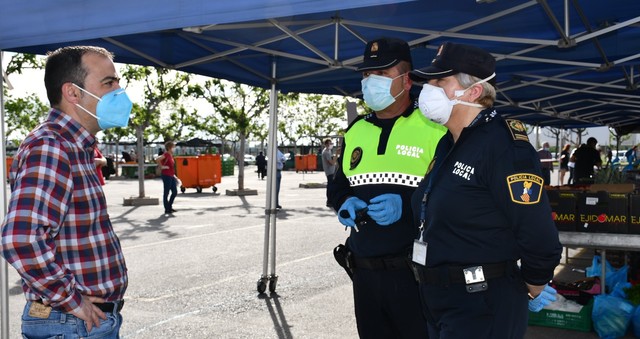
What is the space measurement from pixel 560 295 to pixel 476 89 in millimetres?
3599

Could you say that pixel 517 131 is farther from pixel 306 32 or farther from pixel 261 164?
pixel 261 164

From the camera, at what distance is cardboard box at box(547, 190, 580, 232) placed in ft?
15.7

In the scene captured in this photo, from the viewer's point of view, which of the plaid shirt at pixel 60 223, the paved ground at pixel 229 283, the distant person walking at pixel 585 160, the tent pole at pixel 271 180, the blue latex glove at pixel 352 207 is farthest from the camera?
the distant person walking at pixel 585 160

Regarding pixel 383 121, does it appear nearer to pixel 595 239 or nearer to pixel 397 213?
pixel 397 213

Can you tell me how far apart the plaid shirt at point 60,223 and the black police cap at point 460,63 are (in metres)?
1.42

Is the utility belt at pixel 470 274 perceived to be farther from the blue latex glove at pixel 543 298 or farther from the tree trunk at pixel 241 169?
the tree trunk at pixel 241 169

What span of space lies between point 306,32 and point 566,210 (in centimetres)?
261

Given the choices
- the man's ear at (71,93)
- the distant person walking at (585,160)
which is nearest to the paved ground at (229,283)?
the man's ear at (71,93)

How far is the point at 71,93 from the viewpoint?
2.37 meters

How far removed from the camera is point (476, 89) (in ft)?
7.81

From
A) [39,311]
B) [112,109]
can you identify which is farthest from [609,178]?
[39,311]

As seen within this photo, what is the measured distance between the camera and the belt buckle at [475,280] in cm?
222

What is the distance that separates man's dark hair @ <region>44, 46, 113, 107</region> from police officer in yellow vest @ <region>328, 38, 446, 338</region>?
1378mm

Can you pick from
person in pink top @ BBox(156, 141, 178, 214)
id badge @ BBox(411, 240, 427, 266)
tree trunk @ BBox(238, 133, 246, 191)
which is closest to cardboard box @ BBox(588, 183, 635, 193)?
id badge @ BBox(411, 240, 427, 266)
